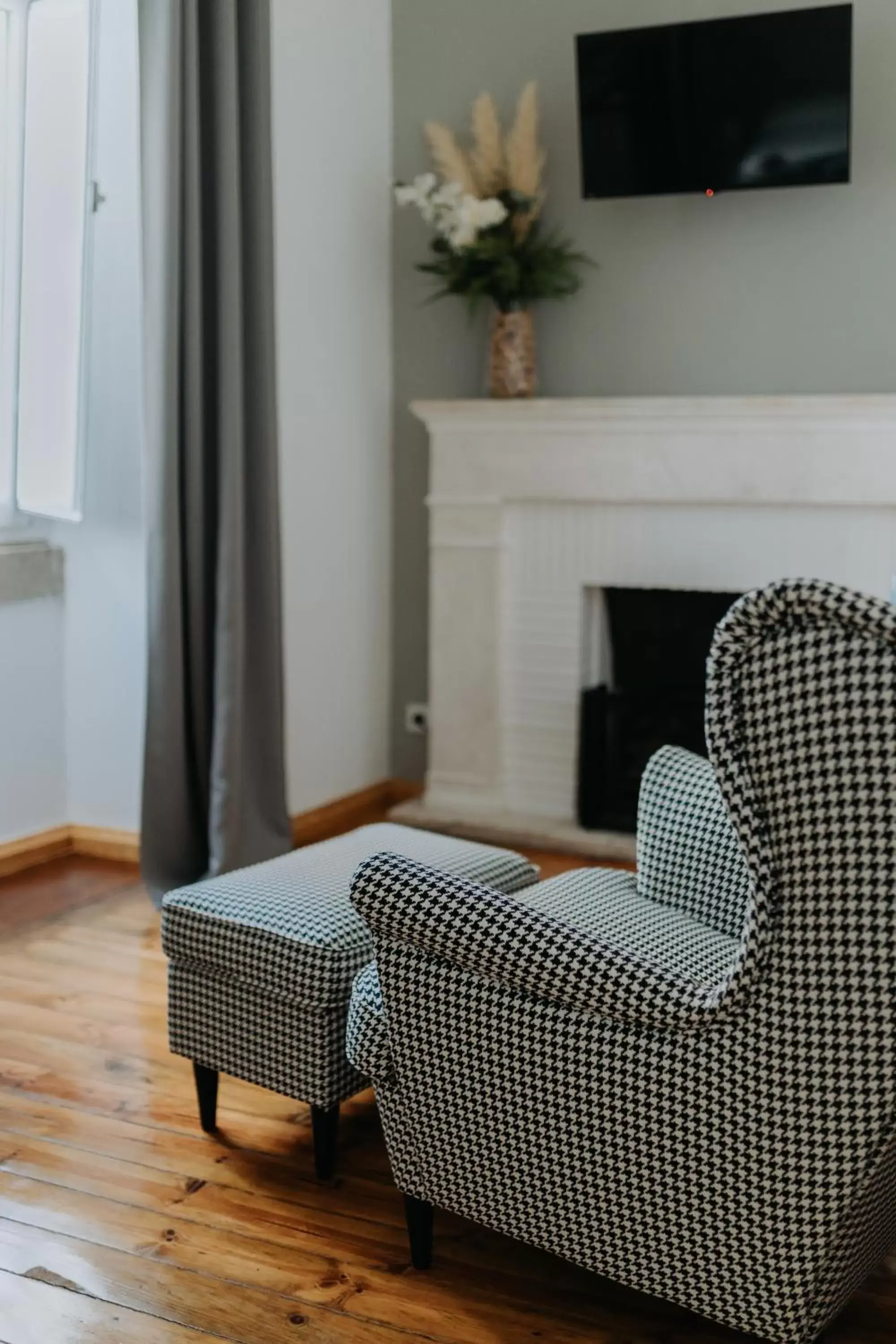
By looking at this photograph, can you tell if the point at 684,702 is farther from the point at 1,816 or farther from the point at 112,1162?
the point at 112,1162

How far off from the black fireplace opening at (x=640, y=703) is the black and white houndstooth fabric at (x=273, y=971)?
1.72 meters

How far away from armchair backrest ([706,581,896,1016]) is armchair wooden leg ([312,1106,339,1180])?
2.90 ft

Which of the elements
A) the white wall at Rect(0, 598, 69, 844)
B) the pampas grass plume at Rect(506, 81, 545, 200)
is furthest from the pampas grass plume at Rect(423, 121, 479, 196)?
the white wall at Rect(0, 598, 69, 844)

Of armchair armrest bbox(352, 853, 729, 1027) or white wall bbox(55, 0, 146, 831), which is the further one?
white wall bbox(55, 0, 146, 831)

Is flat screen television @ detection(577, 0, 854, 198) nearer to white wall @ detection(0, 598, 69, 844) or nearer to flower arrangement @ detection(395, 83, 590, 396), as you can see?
flower arrangement @ detection(395, 83, 590, 396)

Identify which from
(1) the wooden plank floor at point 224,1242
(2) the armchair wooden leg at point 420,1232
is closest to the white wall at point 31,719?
(1) the wooden plank floor at point 224,1242

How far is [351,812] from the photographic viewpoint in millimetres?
4254

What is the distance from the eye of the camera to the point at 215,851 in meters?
3.43

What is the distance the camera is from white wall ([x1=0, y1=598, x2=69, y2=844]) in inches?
142

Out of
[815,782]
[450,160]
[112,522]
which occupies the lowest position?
[815,782]

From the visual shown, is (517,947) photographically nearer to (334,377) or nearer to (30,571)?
(30,571)

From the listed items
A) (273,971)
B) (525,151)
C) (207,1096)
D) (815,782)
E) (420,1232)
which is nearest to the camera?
(815,782)

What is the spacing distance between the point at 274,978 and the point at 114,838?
6.09ft

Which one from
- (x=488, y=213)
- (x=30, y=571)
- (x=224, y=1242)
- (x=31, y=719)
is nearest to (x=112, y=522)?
(x=30, y=571)
